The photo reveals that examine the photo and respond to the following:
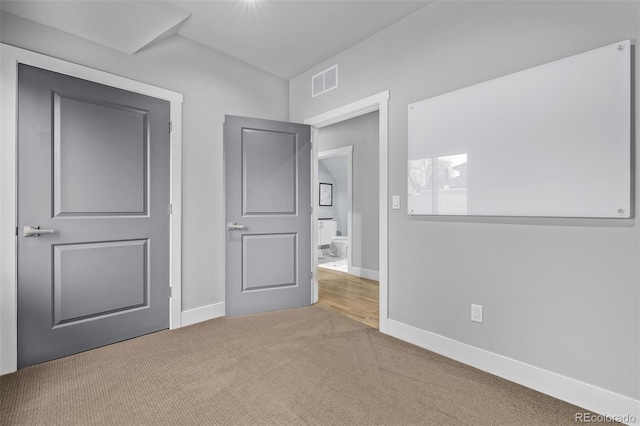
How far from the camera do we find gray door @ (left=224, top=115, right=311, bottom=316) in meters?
3.06

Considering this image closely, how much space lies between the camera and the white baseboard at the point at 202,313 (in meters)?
2.85

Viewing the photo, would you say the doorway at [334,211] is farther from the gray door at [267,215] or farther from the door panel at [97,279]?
the door panel at [97,279]

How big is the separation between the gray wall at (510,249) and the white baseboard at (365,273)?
201 centimetres

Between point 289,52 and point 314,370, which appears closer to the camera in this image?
point 314,370

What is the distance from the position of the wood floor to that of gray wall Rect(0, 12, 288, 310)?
1298mm

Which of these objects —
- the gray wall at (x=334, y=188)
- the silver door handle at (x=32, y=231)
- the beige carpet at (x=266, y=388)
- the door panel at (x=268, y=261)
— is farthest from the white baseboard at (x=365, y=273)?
the silver door handle at (x=32, y=231)

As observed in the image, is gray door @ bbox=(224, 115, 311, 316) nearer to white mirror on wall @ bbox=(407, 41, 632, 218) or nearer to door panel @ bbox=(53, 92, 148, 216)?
door panel @ bbox=(53, 92, 148, 216)

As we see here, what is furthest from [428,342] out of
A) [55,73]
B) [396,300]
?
[55,73]

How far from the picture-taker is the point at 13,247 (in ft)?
6.55

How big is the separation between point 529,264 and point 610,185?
581 mm

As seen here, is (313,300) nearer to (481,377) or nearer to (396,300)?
(396,300)

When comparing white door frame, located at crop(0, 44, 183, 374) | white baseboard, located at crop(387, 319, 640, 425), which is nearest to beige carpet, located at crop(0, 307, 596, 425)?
white baseboard, located at crop(387, 319, 640, 425)

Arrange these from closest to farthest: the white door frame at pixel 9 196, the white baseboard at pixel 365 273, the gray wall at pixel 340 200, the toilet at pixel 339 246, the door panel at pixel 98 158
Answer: the white door frame at pixel 9 196 < the door panel at pixel 98 158 < the white baseboard at pixel 365 273 < the toilet at pixel 339 246 < the gray wall at pixel 340 200

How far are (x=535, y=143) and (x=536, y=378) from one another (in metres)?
1.41
